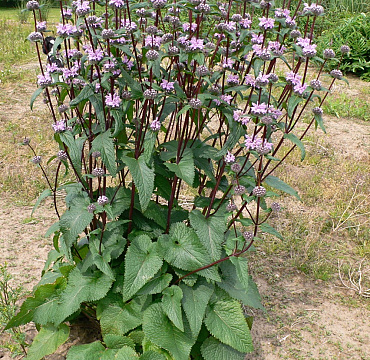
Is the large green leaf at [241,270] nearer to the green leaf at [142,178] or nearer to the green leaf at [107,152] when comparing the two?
the green leaf at [142,178]

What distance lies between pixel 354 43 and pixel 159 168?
243 inches

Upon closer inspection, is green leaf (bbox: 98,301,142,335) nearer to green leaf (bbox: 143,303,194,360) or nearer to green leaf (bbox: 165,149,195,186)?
green leaf (bbox: 143,303,194,360)

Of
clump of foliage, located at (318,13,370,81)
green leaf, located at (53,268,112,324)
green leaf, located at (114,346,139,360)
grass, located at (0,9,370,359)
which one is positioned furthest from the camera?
clump of foliage, located at (318,13,370,81)

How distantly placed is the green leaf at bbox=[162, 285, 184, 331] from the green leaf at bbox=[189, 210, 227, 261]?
250 millimetres

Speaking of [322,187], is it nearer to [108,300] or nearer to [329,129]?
[329,129]

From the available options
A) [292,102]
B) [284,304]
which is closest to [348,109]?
[284,304]

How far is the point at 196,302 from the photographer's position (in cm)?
205

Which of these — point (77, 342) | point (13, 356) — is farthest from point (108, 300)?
point (13, 356)

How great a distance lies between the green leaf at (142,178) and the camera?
1.87m

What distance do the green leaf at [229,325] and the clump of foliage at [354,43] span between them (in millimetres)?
5690

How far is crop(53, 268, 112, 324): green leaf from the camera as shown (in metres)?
2.07

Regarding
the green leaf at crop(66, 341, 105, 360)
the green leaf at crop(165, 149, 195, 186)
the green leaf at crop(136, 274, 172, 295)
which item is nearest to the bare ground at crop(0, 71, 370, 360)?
the green leaf at crop(66, 341, 105, 360)

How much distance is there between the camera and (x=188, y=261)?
204 centimetres

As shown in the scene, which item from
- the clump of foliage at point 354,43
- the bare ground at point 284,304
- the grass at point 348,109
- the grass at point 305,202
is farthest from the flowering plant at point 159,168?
the clump of foliage at point 354,43
